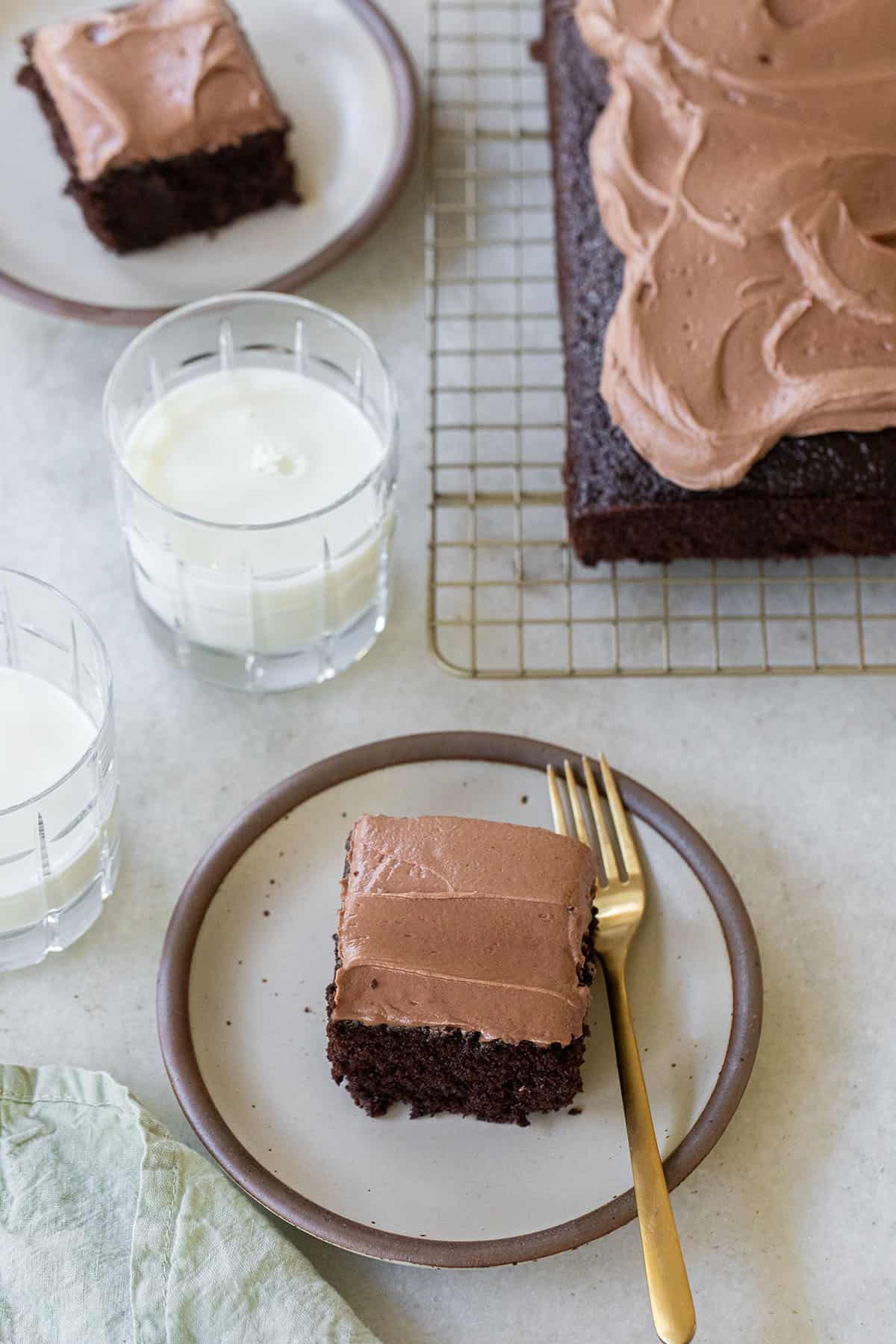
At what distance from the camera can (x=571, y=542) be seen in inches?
94.0

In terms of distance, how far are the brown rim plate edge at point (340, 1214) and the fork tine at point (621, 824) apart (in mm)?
19

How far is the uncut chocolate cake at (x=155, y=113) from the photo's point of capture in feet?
8.46

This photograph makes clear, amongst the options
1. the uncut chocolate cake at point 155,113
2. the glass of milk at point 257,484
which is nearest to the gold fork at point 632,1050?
the glass of milk at point 257,484

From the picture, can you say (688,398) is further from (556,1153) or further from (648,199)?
(556,1153)

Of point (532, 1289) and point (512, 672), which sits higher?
point (512, 672)

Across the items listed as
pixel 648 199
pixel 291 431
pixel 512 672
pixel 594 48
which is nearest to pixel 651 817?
pixel 512 672

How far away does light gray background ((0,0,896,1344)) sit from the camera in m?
1.88

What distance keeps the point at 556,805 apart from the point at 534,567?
52 cm

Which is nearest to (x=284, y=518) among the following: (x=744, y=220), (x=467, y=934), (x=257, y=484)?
(x=257, y=484)

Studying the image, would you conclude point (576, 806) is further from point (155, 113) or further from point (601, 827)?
point (155, 113)

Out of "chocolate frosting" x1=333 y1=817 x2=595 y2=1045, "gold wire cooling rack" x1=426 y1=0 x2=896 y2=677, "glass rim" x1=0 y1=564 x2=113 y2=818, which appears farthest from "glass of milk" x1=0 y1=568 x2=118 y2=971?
"gold wire cooling rack" x1=426 y1=0 x2=896 y2=677

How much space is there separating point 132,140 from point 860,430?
1.33 meters

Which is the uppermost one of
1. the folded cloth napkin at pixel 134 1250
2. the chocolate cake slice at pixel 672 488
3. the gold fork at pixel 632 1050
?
the chocolate cake slice at pixel 672 488

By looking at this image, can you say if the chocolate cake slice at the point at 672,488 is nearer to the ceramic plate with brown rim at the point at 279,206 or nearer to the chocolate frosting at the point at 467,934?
the ceramic plate with brown rim at the point at 279,206
